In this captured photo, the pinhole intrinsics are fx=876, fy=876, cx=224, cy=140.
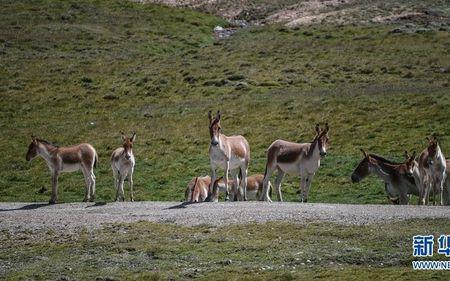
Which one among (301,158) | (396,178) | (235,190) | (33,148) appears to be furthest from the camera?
(33,148)

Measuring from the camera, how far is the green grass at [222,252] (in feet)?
64.4

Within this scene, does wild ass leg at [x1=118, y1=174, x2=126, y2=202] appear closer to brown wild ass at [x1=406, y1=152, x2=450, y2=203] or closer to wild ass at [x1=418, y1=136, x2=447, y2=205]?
brown wild ass at [x1=406, y1=152, x2=450, y2=203]

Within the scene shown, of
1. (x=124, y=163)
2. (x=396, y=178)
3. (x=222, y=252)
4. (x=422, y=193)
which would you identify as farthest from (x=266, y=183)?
(x=222, y=252)

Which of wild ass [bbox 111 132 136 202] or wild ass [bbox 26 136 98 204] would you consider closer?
wild ass [bbox 111 132 136 202]

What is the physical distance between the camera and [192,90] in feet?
192

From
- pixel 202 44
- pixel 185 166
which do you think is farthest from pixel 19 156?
pixel 202 44

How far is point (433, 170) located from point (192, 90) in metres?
31.5

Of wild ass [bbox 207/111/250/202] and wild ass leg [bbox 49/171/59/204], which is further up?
wild ass [bbox 207/111/250/202]

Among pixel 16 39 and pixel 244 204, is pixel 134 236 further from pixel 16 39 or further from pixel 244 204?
pixel 16 39

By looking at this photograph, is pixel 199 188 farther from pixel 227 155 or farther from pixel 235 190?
pixel 227 155

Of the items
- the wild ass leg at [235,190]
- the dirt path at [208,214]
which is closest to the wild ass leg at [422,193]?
the dirt path at [208,214]

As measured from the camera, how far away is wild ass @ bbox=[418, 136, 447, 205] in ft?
93.2

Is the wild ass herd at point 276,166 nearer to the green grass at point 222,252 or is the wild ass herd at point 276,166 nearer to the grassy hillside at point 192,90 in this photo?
the grassy hillside at point 192,90

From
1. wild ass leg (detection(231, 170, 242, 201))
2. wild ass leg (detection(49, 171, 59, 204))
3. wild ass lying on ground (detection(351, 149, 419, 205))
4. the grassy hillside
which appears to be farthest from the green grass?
the grassy hillside
